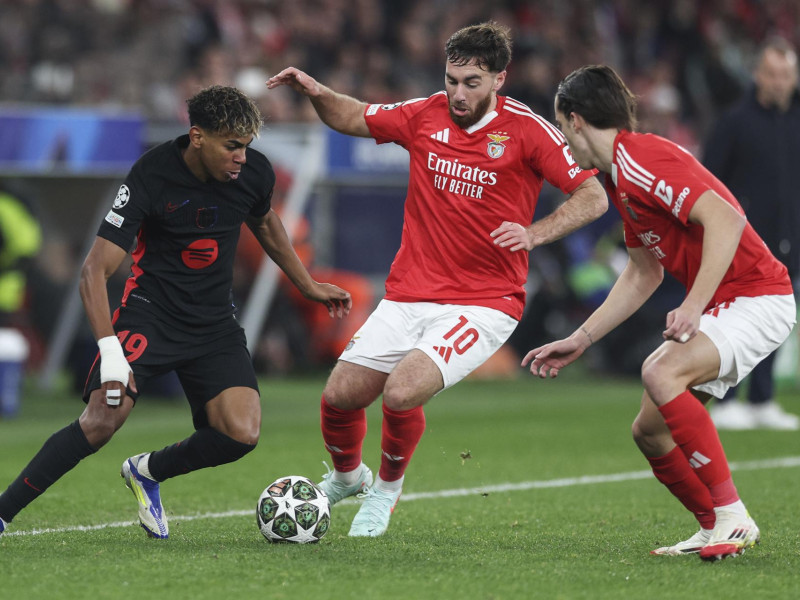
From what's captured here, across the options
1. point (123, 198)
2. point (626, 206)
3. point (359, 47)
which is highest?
point (626, 206)

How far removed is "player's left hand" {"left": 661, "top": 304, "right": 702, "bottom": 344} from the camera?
4.93 meters

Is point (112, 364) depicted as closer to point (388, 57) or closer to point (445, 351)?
point (445, 351)

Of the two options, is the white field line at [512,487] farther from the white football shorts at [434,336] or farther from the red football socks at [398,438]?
the white football shorts at [434,336]

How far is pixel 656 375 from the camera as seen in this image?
5.24 meters

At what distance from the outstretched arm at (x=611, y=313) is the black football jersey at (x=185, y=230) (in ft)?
4.78

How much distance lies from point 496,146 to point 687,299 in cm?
149

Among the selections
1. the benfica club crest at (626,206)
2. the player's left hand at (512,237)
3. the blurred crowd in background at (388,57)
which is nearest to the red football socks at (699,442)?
the benfica club crest at (626,206)

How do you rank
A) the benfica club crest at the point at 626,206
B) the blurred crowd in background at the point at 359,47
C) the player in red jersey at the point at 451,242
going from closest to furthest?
the benfica club crest at the point at 626,206 < the player in red jersey at the point at 451,242 < the blurred crowd in background at the point at 359,47

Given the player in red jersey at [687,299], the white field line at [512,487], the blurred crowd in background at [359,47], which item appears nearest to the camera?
the player in red jersey at [687,299]

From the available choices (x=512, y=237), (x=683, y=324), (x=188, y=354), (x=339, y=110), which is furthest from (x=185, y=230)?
(x=683, y=324)

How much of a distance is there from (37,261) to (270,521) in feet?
30.7

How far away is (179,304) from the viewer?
588 cm

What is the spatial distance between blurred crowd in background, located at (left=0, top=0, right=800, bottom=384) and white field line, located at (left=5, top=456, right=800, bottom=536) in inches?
205

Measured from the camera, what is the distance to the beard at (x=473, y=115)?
20.3ft
